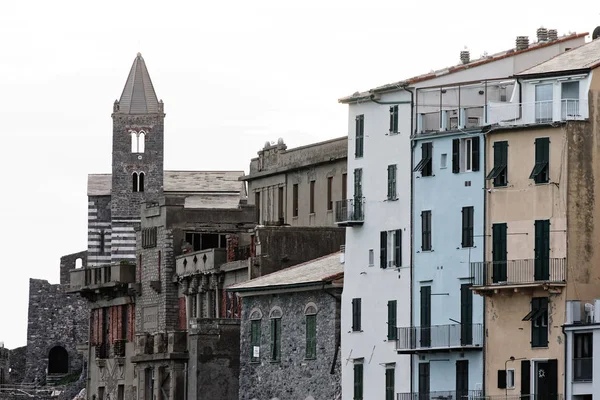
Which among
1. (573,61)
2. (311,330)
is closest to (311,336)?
(311,330)

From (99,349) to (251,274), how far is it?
924 inches

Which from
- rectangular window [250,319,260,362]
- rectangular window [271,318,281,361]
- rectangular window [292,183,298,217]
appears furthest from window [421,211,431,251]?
rectangular window [292,183,298,217]

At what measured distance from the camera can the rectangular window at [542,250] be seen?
78.9 metres

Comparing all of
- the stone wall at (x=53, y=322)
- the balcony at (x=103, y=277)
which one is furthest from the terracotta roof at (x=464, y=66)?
the stone wall at (x=53, y=322)

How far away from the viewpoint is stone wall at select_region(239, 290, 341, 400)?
294 ft

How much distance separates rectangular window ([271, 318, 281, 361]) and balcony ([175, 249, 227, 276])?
45.2ft

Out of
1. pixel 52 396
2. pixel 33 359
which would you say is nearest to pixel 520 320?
pixel 52 396

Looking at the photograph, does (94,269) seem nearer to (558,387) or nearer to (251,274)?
(251,274)

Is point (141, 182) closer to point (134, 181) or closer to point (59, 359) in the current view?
point (134, 181)

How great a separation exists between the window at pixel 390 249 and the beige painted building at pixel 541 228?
5568 millimetres

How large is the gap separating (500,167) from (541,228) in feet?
10.2

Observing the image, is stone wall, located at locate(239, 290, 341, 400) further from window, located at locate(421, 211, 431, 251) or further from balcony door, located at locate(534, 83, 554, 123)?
balcony door, located at locate(534, 83, 554, 123)

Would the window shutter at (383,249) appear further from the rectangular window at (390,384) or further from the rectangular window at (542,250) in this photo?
the rectangular window at (542,250)

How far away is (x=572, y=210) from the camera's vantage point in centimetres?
7888
